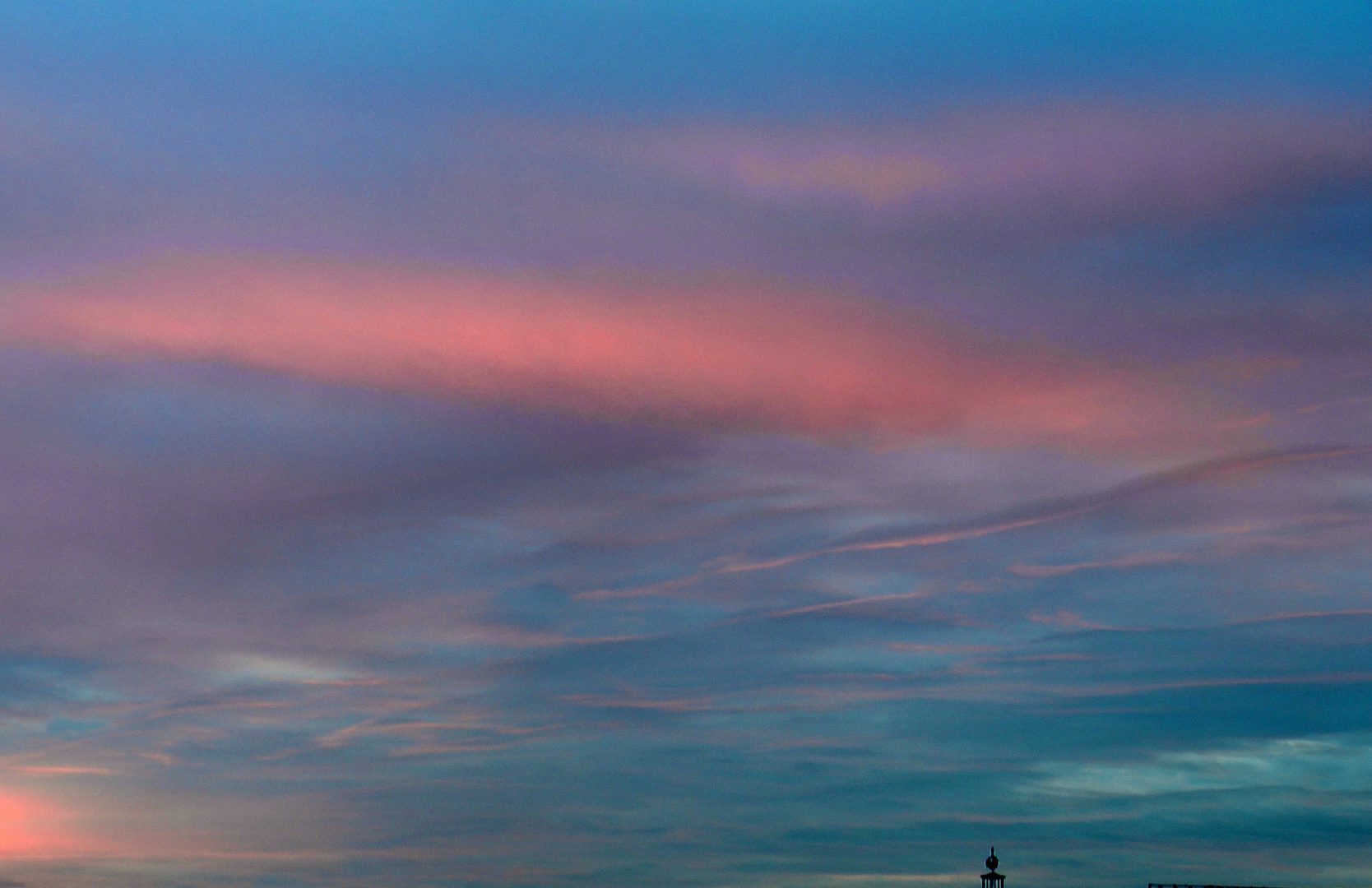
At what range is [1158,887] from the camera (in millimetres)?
58062

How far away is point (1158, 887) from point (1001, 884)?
413 inches

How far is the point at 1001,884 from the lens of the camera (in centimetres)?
6134
